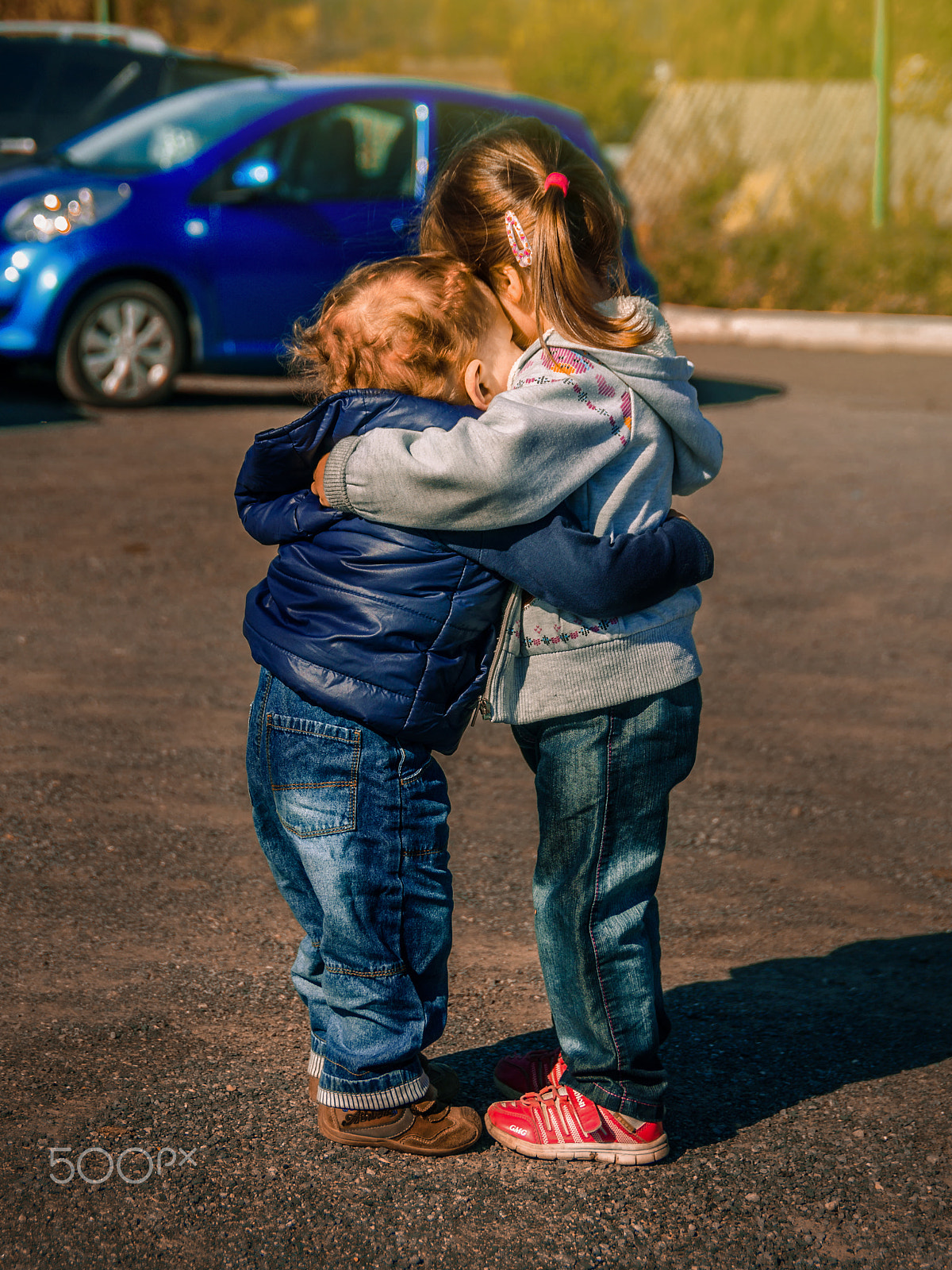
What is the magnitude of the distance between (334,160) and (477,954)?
22.3ft

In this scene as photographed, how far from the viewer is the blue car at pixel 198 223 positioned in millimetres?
8320

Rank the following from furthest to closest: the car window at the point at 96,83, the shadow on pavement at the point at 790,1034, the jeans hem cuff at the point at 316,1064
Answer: the car window at the point at 96,83
the shadow on pavement at the point at 790,1034
the jeans hem cuff at the point at 316,1064

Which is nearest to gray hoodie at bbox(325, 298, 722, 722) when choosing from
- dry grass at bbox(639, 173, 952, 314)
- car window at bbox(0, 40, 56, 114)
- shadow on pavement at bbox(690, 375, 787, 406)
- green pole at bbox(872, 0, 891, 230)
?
shadow on pavement at bbox(690, 375, 787, 406)

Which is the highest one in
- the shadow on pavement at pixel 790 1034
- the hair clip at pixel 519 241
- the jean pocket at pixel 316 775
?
the hair clip at pixel 519 241

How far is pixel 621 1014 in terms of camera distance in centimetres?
237

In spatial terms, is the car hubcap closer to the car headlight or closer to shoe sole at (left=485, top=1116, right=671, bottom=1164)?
the car headlight

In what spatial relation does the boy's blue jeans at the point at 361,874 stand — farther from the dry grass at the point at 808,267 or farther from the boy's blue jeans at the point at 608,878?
the dry grass at the point at 808,267

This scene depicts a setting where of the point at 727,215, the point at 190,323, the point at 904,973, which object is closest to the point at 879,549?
the point at 904,973

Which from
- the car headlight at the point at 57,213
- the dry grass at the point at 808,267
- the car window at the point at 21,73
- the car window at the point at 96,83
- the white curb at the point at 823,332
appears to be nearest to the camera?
the car headlight at the point at 57,213

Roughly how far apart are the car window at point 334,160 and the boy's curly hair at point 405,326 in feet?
22.1

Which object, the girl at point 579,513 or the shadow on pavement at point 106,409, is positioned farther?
Result: the shadow on pavement at point 106,409

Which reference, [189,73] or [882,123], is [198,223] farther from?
[882,123]

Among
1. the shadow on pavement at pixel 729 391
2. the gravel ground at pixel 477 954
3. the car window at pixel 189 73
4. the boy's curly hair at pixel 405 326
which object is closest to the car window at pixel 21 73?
the car window at pixel 189 73

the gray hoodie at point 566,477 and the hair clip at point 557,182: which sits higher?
the hair clip at point 557,182
